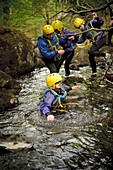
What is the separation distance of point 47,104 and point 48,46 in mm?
3248

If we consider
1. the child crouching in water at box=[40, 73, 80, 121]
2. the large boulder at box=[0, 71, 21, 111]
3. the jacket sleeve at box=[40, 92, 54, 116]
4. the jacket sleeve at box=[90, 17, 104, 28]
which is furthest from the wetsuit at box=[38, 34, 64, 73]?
the jacket sleeve at box=[40, 92, 54, 116]

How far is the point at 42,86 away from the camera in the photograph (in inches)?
444

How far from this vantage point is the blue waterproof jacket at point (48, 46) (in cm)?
1033

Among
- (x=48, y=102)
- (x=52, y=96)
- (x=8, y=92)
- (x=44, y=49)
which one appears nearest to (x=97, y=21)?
(x=44, y=49)

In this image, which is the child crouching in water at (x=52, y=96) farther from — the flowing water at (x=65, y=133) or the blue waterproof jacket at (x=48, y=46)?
the blue waterproof jacket at (x=48, y=46)

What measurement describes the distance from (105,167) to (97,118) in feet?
8.42

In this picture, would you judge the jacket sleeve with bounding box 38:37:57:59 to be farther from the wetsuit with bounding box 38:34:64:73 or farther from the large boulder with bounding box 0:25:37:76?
the large boulder with bounding box 0:25:37:76

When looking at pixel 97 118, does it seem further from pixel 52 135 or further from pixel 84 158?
pixel 84 158

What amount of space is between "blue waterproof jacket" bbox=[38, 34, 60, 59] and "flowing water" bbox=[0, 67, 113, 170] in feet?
4.26

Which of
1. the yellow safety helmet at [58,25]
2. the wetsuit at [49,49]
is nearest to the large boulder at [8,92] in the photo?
the wetsuit at [49,49]

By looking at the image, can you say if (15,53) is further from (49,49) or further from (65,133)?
(65,133)

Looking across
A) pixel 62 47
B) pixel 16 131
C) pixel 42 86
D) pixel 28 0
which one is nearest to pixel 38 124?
pixel 16 131

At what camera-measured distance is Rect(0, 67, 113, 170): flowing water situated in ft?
18.4

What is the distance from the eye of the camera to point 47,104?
7.80 m
